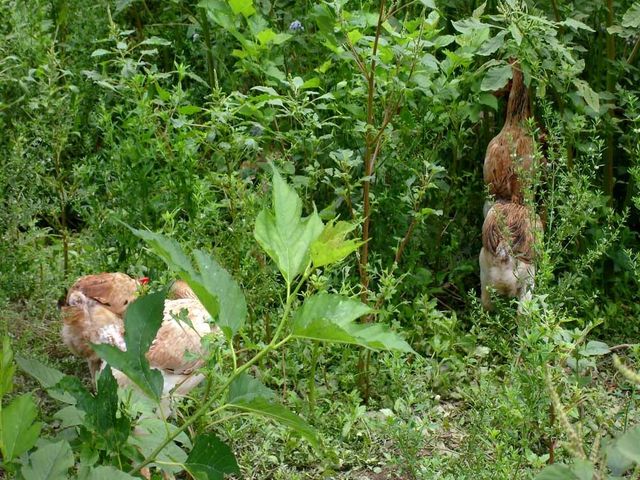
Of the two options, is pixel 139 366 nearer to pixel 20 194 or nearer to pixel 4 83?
pixel 20 194

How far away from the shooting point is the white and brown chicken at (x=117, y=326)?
3717 millimetres

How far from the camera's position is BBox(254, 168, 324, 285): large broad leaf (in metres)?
2.01

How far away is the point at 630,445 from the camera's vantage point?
1.77 m

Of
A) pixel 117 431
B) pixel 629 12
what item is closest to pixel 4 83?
pixel 629 12

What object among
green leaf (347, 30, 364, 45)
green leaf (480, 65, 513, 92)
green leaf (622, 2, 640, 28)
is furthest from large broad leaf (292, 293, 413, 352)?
green leaf (622, 2, 640, 28)

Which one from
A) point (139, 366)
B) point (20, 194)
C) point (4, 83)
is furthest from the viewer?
point (4, 83)

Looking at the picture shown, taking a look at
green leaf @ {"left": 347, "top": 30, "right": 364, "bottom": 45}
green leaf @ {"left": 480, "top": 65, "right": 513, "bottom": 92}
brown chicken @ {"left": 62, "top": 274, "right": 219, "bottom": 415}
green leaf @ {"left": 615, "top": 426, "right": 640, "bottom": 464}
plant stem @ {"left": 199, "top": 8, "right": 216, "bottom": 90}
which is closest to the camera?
green leaf @ {"left": 615, "top": 426, "right": 640, "bottom": 464}

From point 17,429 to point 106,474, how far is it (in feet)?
0.66

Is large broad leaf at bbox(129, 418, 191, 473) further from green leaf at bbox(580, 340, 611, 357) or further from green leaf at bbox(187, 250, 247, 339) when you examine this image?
green leaf at bbox(580, 340, 611, 357)

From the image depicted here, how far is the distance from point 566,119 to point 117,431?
2961 millimetres

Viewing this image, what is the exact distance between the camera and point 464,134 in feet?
15.3

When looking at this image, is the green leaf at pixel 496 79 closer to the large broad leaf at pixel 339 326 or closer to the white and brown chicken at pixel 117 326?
the white and brown chicken at pixel 117 326

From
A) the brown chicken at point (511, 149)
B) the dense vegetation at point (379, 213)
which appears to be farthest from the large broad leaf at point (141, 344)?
the brown chicken at point (511, 149)

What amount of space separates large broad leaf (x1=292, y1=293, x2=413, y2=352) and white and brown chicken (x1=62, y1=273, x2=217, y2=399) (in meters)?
1.72
